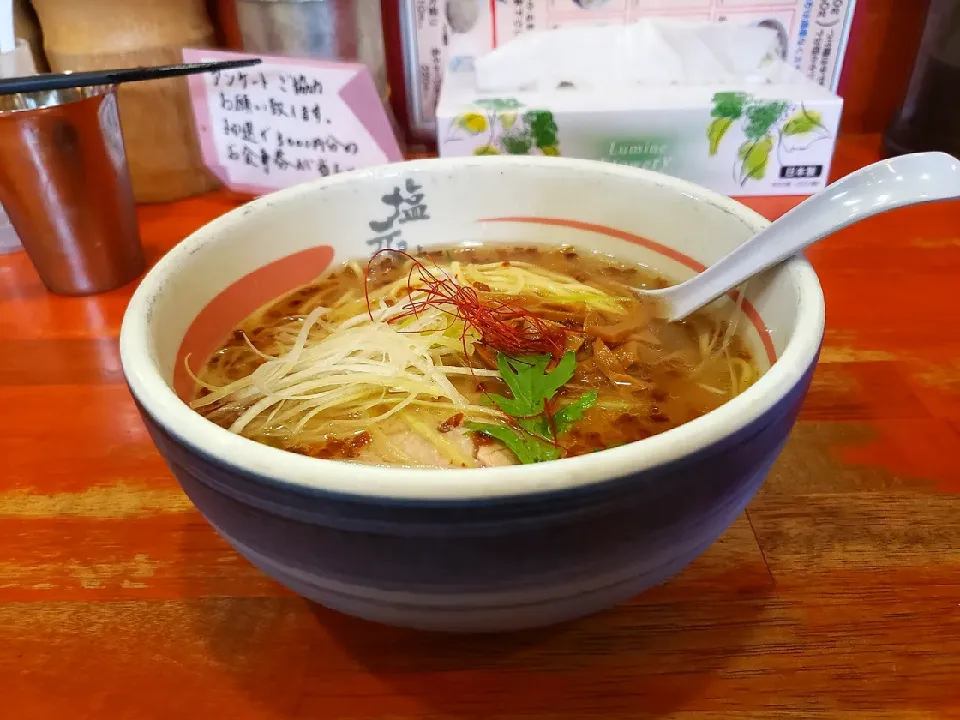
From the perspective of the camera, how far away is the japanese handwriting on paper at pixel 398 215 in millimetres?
904

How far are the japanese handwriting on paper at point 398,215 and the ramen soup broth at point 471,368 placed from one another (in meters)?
0.06

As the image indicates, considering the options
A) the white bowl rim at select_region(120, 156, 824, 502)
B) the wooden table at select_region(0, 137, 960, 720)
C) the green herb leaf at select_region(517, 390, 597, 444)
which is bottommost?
the wooden table at select_region(0, 137, 960, 720)

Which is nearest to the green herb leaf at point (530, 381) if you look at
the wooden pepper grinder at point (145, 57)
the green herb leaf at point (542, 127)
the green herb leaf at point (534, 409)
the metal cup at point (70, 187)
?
the green herb leaf at point (534, 409)

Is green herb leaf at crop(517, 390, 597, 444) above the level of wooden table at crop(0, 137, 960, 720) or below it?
above

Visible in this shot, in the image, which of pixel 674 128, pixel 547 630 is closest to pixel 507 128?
pixel 674 128

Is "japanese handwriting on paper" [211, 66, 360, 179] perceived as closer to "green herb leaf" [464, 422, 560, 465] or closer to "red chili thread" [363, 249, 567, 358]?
"red chili thread" [363, 249, 567, 358]

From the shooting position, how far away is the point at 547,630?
59 centimetres

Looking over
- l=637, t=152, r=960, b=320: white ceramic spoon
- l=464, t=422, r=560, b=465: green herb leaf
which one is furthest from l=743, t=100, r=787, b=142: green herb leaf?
l=464, t=422, r=560, b=465: green herb leaf

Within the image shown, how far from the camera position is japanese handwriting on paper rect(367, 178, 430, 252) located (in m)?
0.90

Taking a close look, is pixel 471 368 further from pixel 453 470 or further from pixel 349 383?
pixel 453 470

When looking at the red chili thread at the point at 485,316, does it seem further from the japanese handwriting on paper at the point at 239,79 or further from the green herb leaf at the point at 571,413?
the japanese handwriting on paper at the point at 239,79

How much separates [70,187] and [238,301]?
Answer: 21.1 inches

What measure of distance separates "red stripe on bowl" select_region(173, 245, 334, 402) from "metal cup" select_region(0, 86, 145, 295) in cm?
50

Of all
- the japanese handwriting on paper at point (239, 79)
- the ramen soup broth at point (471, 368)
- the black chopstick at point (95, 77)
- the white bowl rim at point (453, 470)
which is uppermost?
the black chopstick at point (95, 77)
